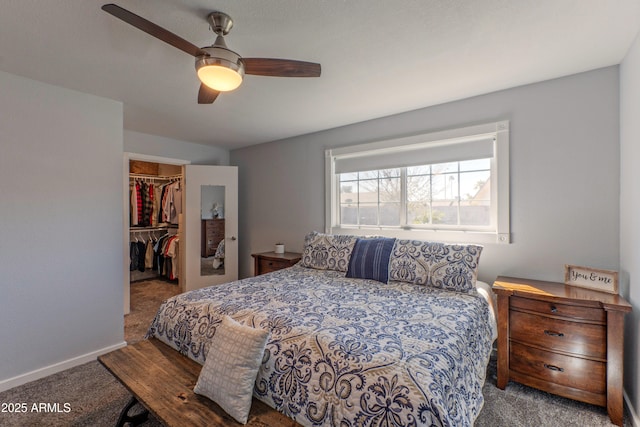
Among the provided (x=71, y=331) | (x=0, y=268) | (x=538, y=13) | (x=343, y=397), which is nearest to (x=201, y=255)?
(x=71, y=331)

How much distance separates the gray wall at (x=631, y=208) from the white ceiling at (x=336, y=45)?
24cm

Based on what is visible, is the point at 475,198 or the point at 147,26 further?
the point at 475,198

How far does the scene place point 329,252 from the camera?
2.90 m

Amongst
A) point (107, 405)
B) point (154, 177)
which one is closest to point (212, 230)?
point (154, 177)

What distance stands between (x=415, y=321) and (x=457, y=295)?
0.68 meters

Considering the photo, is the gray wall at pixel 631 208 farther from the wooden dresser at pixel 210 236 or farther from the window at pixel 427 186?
the wooden dresser at pixel 210 236

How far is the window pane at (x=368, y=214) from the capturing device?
337 centimetres

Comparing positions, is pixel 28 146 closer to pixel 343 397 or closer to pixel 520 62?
pixel 343 397

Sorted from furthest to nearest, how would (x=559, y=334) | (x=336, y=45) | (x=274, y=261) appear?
1. (x=274, y=261)
2. (x=559, y=334)
3. (x=336, y=45)

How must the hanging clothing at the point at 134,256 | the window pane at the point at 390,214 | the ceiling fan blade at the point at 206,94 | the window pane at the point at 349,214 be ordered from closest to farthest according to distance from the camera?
1. the ceiling fan blade at the point at 206,94
2. the window pane at the point at 390,214
3. the window pane at the point at 349,214
4. the hanging clothing at the point at 134,256

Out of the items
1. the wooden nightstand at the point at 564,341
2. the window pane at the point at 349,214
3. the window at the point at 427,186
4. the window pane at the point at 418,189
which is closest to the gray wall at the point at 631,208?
the wooden nightstand at the point at 564,341

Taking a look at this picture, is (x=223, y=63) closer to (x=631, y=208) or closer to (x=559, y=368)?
(x=631, y=208)

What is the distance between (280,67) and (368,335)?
154 centimetres

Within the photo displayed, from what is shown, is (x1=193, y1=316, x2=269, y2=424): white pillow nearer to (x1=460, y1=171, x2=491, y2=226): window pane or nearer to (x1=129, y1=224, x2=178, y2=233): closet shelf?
(x1=460, y1=171, x2=491, y2=226): window pane
